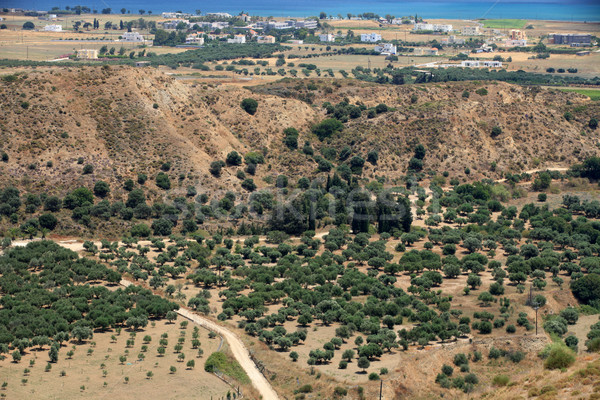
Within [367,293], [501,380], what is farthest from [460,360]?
[367,293]

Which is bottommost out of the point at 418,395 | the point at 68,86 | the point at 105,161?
the point at 418,395

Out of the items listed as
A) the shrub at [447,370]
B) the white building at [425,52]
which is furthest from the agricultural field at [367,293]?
the white building at [425,52]

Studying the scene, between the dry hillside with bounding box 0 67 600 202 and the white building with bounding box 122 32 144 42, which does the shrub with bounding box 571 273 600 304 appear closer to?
the dry hillside with bounding box 0 67 600 202

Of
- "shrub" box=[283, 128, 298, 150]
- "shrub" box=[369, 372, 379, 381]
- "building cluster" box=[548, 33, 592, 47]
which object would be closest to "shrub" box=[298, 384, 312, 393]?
"shrub" box=[369, 372, 379, 381]

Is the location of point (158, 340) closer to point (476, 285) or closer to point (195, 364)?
point (195, 364)

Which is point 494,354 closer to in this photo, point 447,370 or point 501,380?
point 447,370

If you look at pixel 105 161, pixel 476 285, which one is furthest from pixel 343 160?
pixel 476 285
